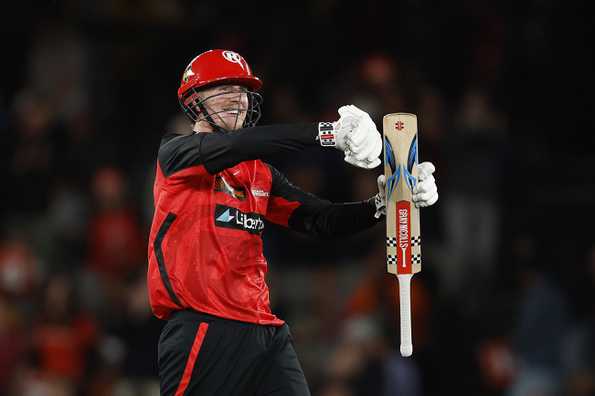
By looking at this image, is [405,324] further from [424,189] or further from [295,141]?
[295,141]

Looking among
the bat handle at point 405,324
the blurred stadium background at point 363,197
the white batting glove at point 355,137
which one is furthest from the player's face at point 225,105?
the blurred stadium background at point 363,197

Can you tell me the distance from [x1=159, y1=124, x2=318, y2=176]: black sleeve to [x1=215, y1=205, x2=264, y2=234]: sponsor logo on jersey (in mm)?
278

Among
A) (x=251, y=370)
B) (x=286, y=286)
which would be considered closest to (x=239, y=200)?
(x=251, y=370)

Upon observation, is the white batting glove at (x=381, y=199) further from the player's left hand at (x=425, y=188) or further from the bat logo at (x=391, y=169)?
the player's left hand at (x=425, y=188)

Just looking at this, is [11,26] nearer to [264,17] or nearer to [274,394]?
[264,17]

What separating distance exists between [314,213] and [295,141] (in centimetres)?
89

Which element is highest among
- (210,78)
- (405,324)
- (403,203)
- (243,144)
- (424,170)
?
(210,78)

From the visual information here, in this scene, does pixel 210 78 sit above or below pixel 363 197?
above

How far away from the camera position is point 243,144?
405 centimetres

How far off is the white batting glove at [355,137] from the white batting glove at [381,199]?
A: 0.59m

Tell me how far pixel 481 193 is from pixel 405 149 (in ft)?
14.4

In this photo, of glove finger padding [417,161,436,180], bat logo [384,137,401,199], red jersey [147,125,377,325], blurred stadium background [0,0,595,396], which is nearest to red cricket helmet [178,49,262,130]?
red jersey [147,125,377,325]

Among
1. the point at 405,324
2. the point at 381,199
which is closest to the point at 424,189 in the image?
the point at 381,199

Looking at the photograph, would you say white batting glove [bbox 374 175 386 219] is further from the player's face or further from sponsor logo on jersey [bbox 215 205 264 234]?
the player's face
